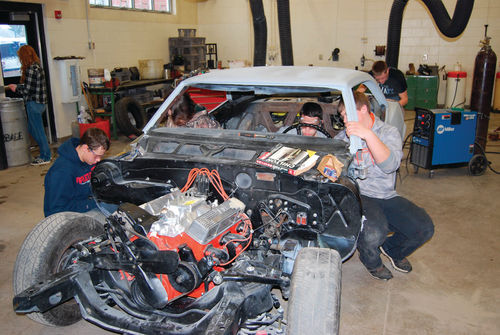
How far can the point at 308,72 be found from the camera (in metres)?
3.45

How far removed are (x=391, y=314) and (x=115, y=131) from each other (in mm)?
7267

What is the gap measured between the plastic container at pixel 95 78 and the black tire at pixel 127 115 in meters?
0.61

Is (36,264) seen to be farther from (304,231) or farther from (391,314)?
(391,314)

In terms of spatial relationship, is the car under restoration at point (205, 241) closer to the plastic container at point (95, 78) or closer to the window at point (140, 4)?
the plastic container at point (95, 78)

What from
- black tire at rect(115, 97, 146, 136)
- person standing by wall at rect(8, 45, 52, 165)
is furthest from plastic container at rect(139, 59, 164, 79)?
person standing by wall at rect(8, 45, 52, 165)

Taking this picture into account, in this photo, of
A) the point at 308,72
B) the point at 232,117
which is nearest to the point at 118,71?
the point at 232,117

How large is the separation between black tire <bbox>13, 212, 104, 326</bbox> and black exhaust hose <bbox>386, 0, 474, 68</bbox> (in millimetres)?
6681

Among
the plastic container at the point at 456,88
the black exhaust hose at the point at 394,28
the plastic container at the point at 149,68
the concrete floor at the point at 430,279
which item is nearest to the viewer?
the concrete floor at the point at 430,279

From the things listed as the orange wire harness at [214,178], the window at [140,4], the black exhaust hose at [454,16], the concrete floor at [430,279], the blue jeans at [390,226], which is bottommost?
the concrete floor at [430,279]

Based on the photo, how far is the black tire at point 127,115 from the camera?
859 cm

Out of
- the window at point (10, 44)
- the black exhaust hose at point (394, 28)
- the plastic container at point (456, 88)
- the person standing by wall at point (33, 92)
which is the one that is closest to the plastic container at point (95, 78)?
the window at point (10, 44)

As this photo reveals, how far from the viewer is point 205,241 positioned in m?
2.32

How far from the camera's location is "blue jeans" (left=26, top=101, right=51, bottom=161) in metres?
7.28

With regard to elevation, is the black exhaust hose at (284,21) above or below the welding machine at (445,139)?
above
